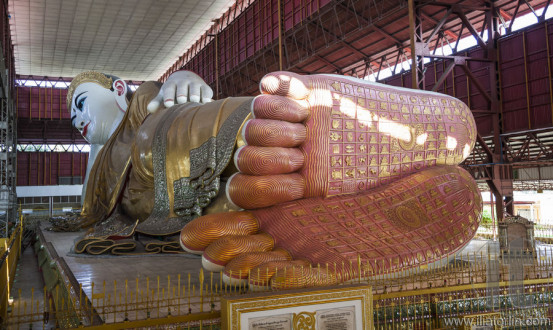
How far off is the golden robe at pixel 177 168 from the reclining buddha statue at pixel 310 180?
0.05ft

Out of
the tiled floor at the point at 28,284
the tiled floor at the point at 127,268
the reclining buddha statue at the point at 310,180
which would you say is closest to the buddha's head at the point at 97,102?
the tiled floor at the point at 28,284

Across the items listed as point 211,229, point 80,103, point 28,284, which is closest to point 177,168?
point 211,229

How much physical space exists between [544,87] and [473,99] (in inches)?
71.0

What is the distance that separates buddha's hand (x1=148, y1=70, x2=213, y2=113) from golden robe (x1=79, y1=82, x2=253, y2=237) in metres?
0.14

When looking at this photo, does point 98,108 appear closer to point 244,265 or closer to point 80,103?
point 80,103

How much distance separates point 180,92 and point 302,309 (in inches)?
157

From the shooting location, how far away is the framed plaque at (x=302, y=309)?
250 centimetres

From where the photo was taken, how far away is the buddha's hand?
593 cm

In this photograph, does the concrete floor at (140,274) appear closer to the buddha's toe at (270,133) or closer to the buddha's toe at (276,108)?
the buddha's toe at (270,133)

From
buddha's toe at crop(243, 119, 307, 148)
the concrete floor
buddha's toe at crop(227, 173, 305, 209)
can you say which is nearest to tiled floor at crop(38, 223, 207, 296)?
the concrete floor

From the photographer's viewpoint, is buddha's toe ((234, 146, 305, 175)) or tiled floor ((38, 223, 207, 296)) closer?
buddha's toe ((234, 146, 305, 175))

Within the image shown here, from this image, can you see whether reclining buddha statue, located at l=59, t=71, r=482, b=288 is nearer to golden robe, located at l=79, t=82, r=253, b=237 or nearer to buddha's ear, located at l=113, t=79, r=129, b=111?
golden robe, located at l=79, t=82, r=253, b=237

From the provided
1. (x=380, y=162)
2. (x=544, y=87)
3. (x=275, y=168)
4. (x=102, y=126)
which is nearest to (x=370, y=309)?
(x=275, y=168)

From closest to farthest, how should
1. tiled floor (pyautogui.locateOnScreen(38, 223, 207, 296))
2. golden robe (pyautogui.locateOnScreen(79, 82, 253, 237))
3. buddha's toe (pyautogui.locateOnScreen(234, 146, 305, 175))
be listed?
buddha's toe (pyautogui.locateOnScreen(234, 146, 305, 175))
tiled floor (pyautogui.locateOnScreen(38, 223, 207, 296))
golden robe (pyautogui.locateOnScreen(79, 82, 253, 237))
